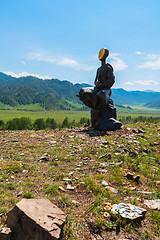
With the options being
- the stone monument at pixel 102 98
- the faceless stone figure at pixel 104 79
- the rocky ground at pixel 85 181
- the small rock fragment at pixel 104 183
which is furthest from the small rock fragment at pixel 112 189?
the faceless stone figure at pixel 104 79

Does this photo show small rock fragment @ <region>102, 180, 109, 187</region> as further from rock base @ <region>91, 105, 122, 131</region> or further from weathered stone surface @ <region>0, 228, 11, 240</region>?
rock base @ <region>91, 105, 122, 131</region>

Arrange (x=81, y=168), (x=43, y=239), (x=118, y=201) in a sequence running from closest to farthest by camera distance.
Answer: (x=43, y=239), (x=118, y=201), (x=81, y=168)

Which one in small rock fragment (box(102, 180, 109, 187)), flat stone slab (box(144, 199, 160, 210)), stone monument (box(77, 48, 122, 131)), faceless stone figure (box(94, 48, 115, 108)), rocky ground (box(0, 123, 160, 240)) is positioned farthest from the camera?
faceless stone figure (box(94, 48, 115, 108))

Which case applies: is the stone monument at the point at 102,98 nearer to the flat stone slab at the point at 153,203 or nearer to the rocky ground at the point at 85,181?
the rocky ground at the point at 85,181

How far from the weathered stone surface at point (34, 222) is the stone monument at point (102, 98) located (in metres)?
12.9

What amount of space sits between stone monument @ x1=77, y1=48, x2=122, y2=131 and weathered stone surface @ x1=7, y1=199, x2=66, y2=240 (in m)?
12.9

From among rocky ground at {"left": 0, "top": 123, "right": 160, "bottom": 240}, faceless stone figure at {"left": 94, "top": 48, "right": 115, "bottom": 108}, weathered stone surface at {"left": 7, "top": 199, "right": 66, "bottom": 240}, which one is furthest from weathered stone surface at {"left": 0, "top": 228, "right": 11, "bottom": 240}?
faceless stone figure at {"left": 94, "top": 48, "right": 115, "bottom": 108}

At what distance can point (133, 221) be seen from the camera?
441 centimetres

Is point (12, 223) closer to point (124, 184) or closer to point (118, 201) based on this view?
point (118, 201)

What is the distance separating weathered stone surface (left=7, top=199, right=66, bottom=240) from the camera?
12.0 feet

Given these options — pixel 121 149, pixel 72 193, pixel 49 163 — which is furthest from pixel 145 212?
pixel 121 149

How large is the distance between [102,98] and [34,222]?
44.9ft

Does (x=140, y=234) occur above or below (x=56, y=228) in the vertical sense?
below

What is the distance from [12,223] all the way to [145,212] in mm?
3673
